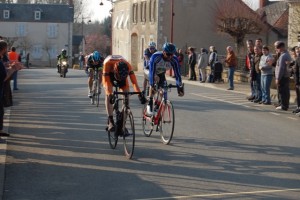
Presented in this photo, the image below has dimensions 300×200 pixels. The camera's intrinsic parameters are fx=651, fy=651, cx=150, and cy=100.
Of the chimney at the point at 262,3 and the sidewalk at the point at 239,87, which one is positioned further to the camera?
the chimney at the point at 262,3

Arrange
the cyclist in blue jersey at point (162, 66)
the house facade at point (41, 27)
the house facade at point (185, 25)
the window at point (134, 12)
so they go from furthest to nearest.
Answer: the house facade at point (41, 27)
the window at point (134, 12)
the house facade at point (185, 25)
the cyclist in blue jersey at point (162, 66)

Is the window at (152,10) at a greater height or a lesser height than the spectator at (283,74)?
greater

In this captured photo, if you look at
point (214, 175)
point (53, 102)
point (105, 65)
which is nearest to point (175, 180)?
point (214, 175)

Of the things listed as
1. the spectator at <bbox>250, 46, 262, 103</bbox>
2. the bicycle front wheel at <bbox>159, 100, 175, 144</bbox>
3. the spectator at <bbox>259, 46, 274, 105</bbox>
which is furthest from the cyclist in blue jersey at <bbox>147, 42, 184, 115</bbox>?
the spectator at <bbox>250, 46, 262, 103</bbox>

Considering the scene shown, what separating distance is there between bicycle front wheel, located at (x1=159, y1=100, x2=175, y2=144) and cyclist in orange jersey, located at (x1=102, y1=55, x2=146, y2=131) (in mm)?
1090

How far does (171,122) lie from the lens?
12.0m

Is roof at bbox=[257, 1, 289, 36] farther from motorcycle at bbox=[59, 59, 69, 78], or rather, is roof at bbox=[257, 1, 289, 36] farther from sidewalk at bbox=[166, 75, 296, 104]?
sidewalk at bbox=[166, 75, 296, 104]

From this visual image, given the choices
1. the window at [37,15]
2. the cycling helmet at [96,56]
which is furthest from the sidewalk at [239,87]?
the window at [37,15]

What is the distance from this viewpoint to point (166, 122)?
1224cm

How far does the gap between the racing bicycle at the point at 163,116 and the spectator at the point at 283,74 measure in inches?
277

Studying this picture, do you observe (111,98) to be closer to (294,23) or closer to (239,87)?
(239,87)

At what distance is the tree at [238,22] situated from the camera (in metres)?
49.2

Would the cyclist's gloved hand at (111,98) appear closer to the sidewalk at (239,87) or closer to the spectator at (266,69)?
the spectator at (266,69)

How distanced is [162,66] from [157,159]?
259 centimetres
